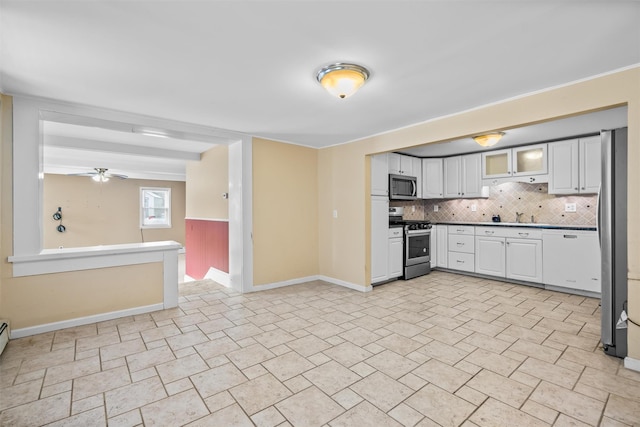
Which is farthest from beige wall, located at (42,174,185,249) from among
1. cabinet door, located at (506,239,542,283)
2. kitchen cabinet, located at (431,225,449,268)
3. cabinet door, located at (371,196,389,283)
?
cabinet door, located at (506,239,542,283)

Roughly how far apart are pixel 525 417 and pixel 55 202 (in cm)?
1003

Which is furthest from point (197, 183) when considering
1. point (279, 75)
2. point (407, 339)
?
point (407, 339)

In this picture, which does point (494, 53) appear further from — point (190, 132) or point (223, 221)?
point (223, 221)

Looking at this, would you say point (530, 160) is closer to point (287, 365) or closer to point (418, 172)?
point (418, 172)

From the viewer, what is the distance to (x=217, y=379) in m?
2.18

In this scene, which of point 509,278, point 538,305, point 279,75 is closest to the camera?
point 279,75

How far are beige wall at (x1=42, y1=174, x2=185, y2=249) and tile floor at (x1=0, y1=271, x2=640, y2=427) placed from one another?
20.7 feet

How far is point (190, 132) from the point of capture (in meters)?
3.88

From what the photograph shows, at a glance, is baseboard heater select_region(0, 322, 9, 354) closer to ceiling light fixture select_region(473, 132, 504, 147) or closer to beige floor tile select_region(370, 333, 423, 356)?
beige floor tile select_region(370, 333, 423, 356)

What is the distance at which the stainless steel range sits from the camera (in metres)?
5.12

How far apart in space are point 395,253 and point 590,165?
2996 millimetres

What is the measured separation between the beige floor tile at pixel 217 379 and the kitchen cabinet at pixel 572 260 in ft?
14.8

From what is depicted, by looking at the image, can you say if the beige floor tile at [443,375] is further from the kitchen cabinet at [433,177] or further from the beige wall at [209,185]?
the kitchen cabinet at [433,177]

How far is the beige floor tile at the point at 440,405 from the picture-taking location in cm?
176
